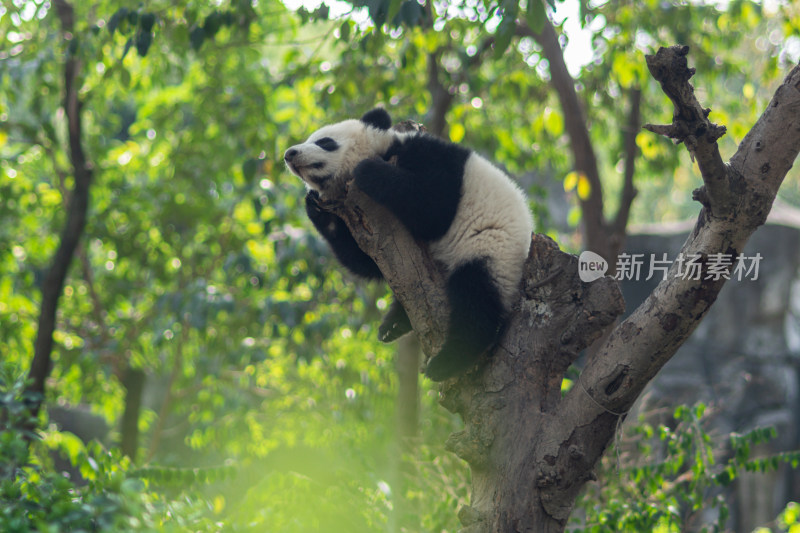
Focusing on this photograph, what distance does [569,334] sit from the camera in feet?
8.05

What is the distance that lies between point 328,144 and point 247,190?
2006mm

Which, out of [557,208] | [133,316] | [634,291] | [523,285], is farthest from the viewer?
[557,208]

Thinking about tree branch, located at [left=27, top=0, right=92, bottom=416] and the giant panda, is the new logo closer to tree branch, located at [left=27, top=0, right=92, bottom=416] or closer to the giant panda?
the giant panda

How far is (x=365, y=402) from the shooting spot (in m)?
5.62

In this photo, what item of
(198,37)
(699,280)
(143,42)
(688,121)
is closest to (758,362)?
(699,280)

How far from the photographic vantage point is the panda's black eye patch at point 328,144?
3.45m

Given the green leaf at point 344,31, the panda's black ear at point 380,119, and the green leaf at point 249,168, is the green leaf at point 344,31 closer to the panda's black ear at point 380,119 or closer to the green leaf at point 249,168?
the panda's black ear at point 380,119

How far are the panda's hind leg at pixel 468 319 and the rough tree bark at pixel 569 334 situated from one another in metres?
0.06

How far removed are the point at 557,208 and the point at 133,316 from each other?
34.5ft

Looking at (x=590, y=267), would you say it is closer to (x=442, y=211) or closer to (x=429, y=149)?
(x=442, y=211)

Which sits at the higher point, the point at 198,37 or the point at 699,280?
the point at 198,37

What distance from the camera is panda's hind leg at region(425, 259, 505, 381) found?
2.57 meters

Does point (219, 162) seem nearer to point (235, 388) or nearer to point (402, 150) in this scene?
point (235, 388)

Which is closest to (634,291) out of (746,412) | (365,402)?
(746,412)
